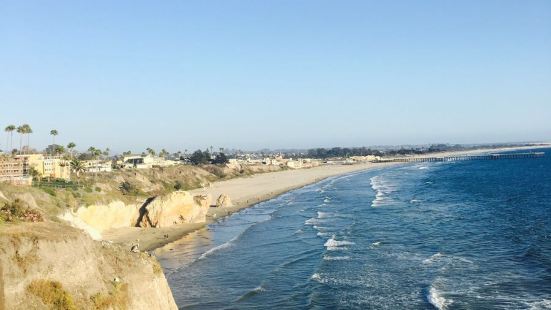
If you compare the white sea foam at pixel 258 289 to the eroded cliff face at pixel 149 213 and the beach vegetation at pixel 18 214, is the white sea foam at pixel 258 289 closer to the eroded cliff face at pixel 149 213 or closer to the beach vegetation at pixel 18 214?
the beach vegetation at pixel 18 214

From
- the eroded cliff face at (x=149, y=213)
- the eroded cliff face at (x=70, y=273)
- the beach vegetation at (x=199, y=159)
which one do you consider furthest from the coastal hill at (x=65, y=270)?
the beach vegetation at (x=199, y=159)

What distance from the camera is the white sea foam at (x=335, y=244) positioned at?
4144cm

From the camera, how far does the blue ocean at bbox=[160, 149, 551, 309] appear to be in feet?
93.0

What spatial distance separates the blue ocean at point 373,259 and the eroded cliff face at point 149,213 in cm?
295

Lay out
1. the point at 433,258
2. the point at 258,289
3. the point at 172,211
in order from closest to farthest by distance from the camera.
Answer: the point at 258,289
the point at 433,258
the point at 172,211

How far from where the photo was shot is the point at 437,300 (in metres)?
27.4

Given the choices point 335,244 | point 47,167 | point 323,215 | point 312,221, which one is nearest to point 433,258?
point 335,244

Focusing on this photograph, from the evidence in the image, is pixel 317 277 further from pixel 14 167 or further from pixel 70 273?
pixel 14 167

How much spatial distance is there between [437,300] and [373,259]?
980 centimetres

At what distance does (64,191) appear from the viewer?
4578 cm

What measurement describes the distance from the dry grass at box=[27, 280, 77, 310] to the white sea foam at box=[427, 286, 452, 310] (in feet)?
59.6

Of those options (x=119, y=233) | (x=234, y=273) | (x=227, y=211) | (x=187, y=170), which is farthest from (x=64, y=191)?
(x=187, y=170)

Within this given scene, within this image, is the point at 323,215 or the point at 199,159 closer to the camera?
the point at 323,215

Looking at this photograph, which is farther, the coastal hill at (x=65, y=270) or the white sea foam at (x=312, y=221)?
the white sea foam at (x=312, y=221)
